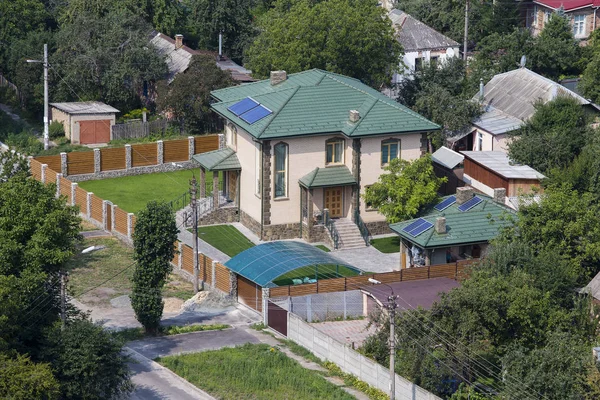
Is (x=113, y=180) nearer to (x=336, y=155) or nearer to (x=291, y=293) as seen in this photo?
(x=336, y=155)

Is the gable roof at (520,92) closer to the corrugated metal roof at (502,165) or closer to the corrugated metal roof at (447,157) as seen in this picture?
the corrugated metal roof at (502,165)

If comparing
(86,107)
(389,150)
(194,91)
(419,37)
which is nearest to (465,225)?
(389,150)

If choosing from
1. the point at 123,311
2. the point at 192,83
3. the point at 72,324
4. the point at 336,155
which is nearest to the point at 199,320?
the point at 123,311

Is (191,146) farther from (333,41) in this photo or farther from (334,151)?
(334,151)

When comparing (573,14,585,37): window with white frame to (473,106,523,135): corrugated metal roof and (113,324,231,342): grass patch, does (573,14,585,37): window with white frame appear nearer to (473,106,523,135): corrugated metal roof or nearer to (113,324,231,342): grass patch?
(473,106,523,135): corrugated metal roof

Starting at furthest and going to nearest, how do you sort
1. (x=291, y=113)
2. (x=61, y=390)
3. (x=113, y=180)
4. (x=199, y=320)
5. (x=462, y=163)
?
(x=113, y=180) < (x=462, y=163) < (x=291, y=113) < (x=199, y=320) < (x=61, y=390)

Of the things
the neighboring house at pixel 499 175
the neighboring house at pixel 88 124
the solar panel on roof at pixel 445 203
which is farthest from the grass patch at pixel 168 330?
the neighboring house at pixel 88 124
